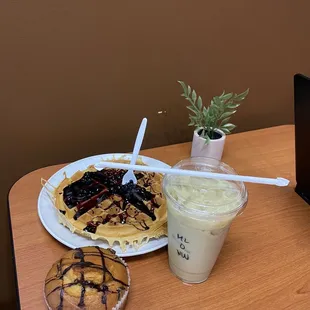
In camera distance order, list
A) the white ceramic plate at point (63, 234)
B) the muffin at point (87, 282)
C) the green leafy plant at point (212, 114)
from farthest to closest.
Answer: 1. the green leafy plant at point (212, 114)
2. the white ceramic plate at point (63, 234)
3. the muffin at point (87, 282)

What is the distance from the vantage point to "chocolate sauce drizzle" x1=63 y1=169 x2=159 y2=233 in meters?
0.86

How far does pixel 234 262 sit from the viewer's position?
825 millimetres

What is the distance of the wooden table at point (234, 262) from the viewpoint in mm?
739

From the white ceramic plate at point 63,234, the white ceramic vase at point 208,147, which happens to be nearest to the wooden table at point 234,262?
the white ceramic plate at point 63,234

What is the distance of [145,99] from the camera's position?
4.14 ft

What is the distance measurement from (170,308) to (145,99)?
700 millimetres

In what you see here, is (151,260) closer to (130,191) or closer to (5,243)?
(130,191)

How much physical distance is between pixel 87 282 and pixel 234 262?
0.31m

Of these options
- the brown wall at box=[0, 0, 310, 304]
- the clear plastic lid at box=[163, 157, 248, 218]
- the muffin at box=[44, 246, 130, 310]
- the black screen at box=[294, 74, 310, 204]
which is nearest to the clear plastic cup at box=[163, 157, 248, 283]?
the clear plastic lid at box=[163, 157, 248, 218]

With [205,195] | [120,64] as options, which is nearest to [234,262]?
[205,195]

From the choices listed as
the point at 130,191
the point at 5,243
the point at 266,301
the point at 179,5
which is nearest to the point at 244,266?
the point at 266,301

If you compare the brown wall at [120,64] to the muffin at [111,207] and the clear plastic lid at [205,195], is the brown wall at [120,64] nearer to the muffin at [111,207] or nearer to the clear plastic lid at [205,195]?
the muffin at [111,207]

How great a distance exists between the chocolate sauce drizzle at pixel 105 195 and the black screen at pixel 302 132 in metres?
0.36

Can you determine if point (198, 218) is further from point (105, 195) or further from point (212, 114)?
point (212, 114)
